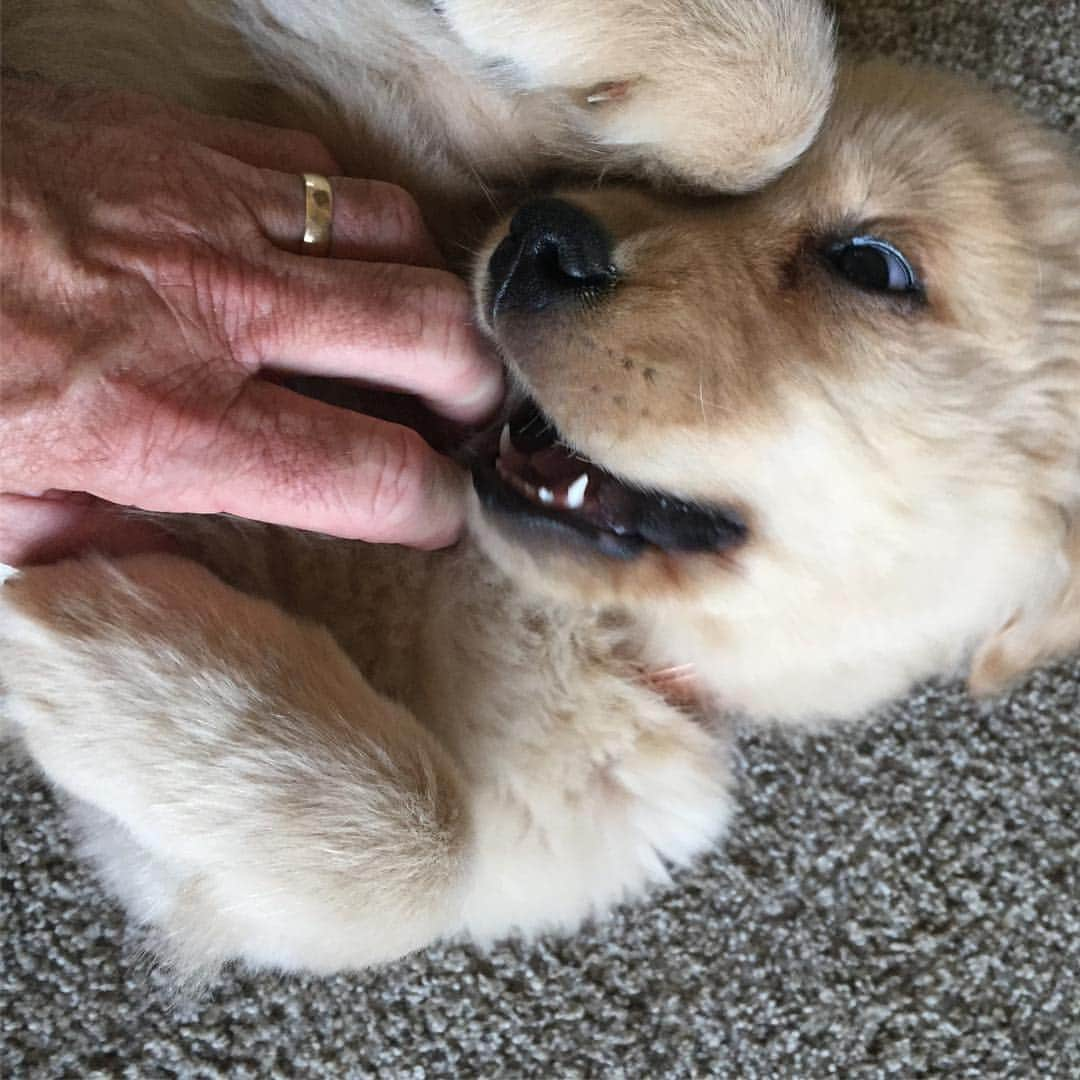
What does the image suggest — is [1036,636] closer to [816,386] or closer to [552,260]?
[816,386]

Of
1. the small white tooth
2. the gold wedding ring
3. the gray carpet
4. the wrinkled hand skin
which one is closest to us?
the wrinkled hand skin

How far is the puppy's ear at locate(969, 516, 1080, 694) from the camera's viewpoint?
131 centimetres

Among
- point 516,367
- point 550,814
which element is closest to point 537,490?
point 516,367

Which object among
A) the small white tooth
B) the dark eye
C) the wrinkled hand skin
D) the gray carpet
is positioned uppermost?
the dark eye

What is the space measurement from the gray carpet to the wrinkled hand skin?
80 centimetres

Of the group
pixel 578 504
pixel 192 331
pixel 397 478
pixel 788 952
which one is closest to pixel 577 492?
pixel 578 504

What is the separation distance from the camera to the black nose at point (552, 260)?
1065mm

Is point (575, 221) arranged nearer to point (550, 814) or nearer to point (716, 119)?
point (716, 119)

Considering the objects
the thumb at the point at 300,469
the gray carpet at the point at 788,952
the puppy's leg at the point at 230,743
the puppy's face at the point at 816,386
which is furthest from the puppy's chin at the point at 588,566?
the gray carpet at the point at 788,952

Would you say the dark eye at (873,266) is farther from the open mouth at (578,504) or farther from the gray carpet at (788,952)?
the gray carpet at (788,952)

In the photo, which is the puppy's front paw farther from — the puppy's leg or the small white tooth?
the puppy's leg

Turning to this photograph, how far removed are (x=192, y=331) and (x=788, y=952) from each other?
4.61 ft

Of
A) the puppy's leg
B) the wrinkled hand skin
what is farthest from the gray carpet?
the wrinkled hand skin

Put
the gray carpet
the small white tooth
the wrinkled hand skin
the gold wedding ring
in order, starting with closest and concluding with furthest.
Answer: the wrinkled hand skin < the gold wedding ring < the small white tooth < the gray carpet
